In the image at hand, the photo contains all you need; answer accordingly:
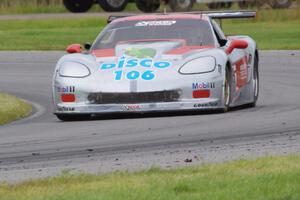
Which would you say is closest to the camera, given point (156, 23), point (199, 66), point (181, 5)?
point (199, 66)

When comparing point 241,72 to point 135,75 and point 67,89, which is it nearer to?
point 135,75

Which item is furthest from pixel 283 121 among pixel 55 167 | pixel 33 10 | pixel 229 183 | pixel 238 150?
pixel 33 10

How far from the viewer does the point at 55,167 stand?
9859 millimetres

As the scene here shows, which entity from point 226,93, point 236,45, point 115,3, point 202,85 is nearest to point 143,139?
point 202,85

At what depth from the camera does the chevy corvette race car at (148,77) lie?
1414 centimetres

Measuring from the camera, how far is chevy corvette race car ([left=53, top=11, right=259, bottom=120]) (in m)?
14.1

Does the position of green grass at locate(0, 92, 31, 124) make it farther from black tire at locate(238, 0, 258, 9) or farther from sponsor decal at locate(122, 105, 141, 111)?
black tire at locate(238, 0, 258, 9)

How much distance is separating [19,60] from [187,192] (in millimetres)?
19384

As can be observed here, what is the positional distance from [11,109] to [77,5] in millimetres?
29406

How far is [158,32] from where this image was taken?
1570 cm

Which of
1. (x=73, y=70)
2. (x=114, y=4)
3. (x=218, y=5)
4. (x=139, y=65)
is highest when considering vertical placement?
(x=139, y=65)

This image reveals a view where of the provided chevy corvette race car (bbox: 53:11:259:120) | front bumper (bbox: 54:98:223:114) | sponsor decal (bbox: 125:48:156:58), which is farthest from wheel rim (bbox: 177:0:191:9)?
front bumper (bbox: 54:98:223:114)

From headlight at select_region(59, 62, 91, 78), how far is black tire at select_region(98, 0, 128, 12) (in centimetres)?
2887

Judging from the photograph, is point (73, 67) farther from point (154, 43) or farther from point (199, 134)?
point (199, 134)
